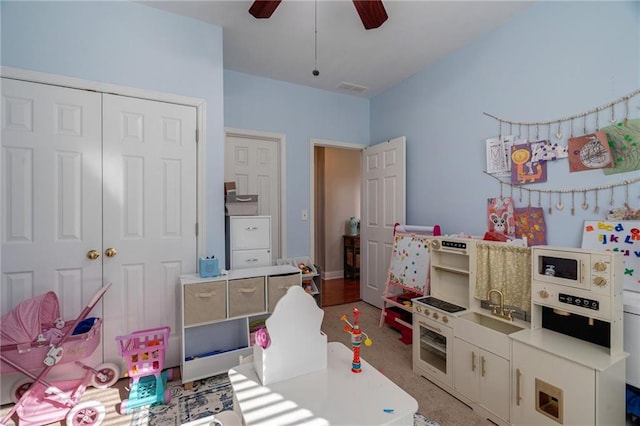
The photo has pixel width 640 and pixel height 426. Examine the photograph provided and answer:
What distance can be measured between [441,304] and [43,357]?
9.02 feet

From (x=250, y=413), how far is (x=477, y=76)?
3.21m

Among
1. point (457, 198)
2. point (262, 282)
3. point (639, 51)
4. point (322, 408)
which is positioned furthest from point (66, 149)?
point (639, 51)

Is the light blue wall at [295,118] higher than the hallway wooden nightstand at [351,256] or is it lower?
higher

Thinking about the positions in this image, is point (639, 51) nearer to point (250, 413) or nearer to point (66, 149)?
point (250, 413)

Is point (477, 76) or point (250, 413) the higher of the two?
point (477, 76)

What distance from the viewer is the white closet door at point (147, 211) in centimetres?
226

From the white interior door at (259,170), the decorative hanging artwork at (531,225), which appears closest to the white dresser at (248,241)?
the white interior door at (259,170)

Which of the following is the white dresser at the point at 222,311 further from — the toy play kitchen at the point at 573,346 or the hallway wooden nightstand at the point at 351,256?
Answer: the hallway wooden nightstand at the point at 351,256

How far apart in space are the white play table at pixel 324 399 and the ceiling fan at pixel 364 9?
84.5 inches

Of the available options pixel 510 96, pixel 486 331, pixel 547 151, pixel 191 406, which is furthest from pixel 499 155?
pixel 191 406

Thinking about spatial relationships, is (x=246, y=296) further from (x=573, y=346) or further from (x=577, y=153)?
(x=577, y=153)

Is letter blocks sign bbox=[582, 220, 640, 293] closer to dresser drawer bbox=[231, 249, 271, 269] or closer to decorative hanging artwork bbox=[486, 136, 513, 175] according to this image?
decorative hanging artwork bbox=[486, 136, 513, 175]

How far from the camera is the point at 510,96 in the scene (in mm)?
2531

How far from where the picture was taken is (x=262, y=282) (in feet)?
8.20
